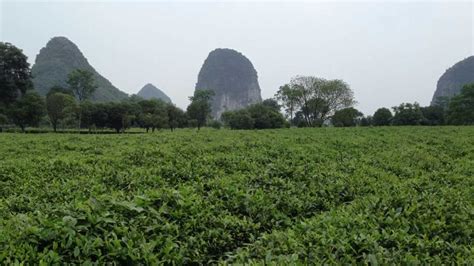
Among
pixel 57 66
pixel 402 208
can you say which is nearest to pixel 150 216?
pixel 402 208

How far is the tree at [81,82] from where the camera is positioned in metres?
A: 75.4

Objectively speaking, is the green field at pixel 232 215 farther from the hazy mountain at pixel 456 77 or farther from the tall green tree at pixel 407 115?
the hazy mountain at pixel 456 77

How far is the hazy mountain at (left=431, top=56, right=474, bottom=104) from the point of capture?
4981 inches

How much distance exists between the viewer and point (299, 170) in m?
6.96

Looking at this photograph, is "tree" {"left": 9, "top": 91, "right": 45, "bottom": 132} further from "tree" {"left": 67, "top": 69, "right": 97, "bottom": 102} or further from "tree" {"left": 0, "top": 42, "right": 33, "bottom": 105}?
"tree" {"left": 67, "top": 69, "right": 97, "bottom": 102}

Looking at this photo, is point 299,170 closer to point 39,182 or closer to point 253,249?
point 253,249

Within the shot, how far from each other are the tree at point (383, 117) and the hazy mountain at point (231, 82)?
437ft

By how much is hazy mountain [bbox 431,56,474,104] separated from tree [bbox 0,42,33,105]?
13501cm

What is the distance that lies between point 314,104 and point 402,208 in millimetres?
54224

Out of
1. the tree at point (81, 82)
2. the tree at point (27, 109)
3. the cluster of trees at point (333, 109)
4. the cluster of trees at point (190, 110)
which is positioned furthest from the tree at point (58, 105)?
the cluster of trees at point (333, 109)

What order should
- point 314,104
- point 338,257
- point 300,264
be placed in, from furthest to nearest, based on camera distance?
1. point 314,104
2. point 338,257
3. point 300,264

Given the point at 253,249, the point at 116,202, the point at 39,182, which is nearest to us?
the point at 253,249

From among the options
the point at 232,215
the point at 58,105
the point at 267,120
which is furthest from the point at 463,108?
the point at 58,105

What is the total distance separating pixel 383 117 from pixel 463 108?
12.1 m
